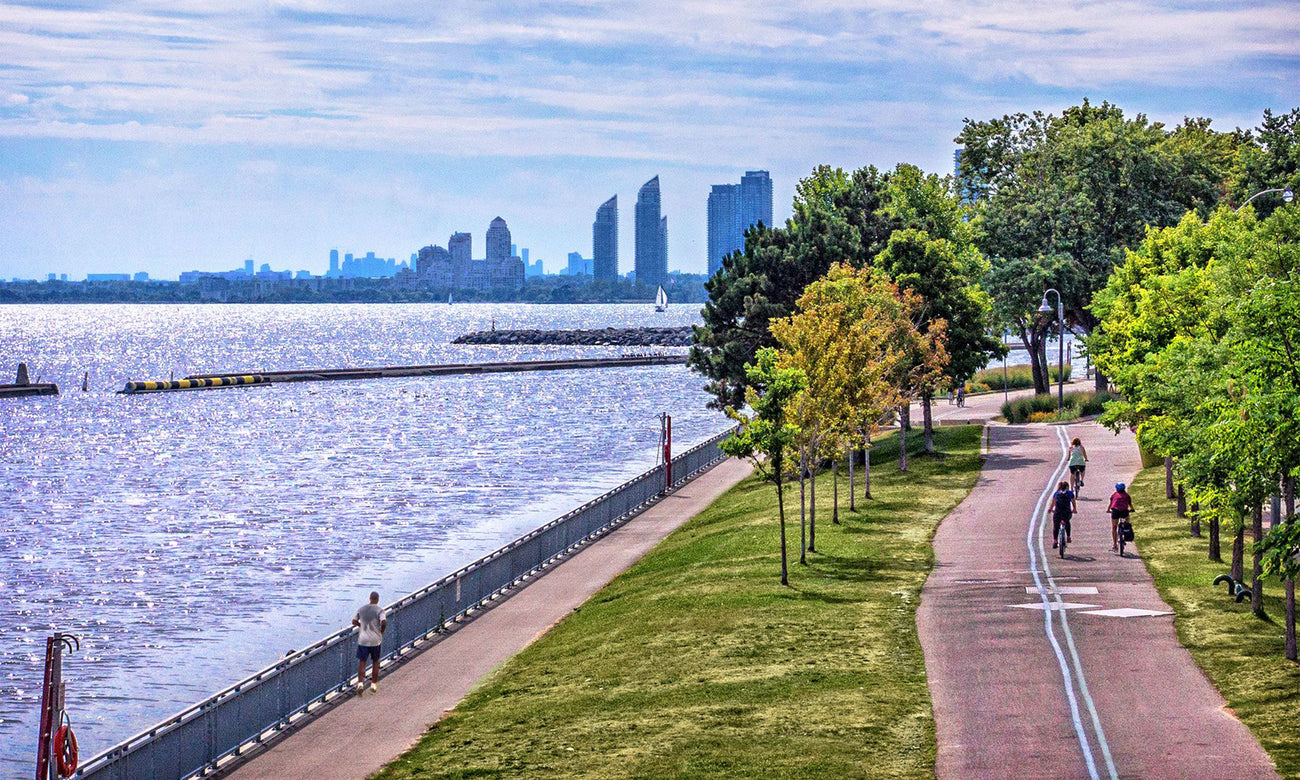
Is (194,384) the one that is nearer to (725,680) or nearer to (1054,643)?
(725,680)

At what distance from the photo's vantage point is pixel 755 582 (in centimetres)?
3959

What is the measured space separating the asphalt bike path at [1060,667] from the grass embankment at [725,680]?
720 millimetres

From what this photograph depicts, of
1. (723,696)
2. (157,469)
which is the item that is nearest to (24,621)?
(723,696)

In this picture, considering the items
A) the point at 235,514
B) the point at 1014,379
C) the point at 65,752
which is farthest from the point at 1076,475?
the point at 1014,379

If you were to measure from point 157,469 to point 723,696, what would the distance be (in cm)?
8581

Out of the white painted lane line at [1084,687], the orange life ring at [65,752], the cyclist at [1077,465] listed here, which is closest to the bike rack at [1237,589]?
the white painted lane line at [1084,687]

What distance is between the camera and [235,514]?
267 ft

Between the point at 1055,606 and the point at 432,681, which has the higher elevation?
the point at 1055,606

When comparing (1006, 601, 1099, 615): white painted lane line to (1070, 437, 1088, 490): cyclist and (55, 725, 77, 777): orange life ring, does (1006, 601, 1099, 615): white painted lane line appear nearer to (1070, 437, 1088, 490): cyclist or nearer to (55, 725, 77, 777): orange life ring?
(1070, 437, 1088, 490): cyclist

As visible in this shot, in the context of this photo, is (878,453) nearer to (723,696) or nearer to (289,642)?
(289,642)

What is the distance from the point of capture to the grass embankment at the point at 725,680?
78.7ft

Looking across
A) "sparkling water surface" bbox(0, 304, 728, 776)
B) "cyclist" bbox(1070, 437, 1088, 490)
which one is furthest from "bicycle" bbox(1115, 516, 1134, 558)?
"sparkling water surface" bbox(0, 304, 728, 776)

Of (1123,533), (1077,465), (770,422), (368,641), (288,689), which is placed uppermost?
(770,422)

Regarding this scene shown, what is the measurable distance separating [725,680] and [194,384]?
170 meters
